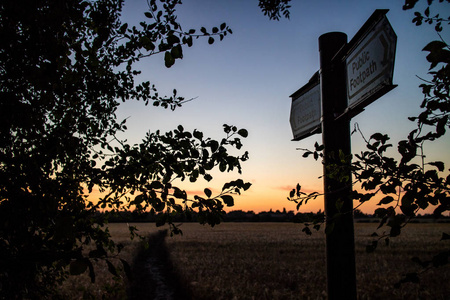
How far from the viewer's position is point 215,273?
1212cm

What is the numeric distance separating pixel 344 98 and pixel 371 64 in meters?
0.35

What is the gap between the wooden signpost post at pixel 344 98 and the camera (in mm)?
1644

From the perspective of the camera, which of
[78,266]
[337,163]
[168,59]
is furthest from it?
[337,163]

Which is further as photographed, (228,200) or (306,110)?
(306,110)

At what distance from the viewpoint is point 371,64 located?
1.76m

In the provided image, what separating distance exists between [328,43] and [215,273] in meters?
11.7

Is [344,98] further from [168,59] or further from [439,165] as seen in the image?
[168,59]

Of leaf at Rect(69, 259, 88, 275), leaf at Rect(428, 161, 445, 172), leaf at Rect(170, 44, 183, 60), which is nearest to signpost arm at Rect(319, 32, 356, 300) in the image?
leaf at Rect(428, 161, 445, 172)

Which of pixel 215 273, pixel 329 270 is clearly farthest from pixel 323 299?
pixel 329 270

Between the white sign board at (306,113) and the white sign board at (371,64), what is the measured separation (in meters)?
0.35

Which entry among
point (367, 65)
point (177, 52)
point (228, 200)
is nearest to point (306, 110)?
point (367, 65)

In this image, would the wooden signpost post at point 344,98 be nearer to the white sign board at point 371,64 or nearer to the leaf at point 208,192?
the white sign board at point 371,64

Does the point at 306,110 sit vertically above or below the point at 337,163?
above

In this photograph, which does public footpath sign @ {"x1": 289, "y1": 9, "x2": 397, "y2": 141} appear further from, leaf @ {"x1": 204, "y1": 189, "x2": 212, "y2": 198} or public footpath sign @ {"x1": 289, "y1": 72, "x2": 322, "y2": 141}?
leaf @ {"x1": 204, "y1": 189, "x2": 212, "y2": 198}
